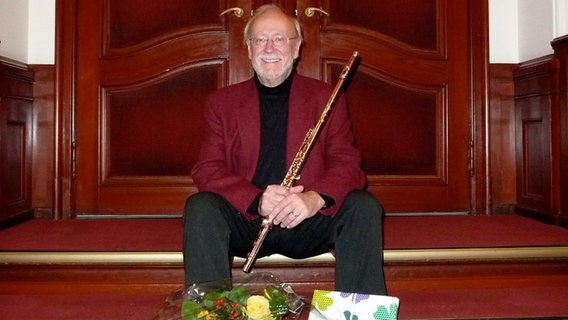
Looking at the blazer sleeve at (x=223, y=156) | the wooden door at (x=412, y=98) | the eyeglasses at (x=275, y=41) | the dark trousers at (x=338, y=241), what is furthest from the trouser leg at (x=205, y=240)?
the wooden door at (x=412, y=98)

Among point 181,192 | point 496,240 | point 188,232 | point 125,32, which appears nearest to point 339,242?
point 188,232

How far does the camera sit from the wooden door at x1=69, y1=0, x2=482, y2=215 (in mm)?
2566

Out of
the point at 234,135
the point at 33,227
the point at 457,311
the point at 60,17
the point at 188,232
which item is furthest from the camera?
the point at 60,17

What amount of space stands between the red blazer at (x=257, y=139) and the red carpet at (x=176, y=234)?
322mm

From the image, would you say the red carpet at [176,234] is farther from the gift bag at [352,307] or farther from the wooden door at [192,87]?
the gift bag at [352,307]

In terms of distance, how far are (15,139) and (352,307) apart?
1758 mm

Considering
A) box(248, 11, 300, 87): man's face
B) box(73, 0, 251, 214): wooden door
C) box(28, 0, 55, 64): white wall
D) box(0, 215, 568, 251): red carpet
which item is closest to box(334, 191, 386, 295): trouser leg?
box(0, 215, 568, 251): red carpet

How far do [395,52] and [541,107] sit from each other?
659mm

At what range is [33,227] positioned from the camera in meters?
2.31

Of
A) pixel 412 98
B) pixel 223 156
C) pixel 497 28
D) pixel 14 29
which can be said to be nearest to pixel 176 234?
pixel 223 156

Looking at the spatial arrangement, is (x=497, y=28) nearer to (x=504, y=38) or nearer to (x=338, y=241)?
(x=504, y=38)

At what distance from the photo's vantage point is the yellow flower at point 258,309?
42.2 inches

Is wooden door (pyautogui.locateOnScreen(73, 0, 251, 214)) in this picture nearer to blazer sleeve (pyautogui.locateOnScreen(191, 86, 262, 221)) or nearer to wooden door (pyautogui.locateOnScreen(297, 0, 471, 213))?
wooden door (pyautogui.locateOnScreen(297, 0, 471, 213))

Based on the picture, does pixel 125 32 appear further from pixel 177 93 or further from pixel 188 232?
pixel 188 232
